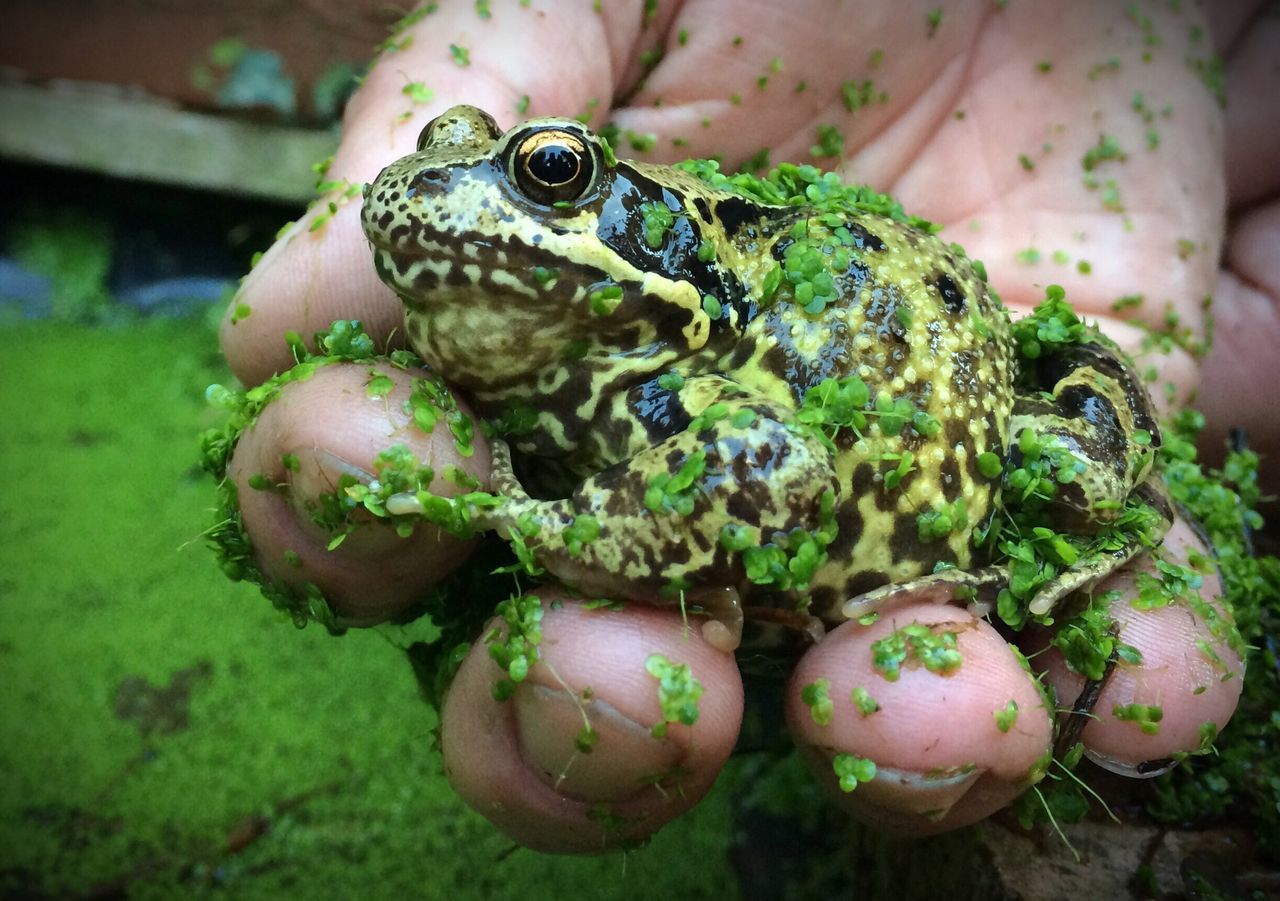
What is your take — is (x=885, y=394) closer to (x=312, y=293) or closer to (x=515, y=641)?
(x=515, y=641)

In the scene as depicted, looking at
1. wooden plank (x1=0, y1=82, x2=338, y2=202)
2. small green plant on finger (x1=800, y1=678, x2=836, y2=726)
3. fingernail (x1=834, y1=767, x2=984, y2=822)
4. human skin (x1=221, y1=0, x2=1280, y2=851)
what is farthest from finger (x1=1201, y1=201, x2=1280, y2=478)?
wooden plank (x1=0, y1=82, x2=338, y2=202)

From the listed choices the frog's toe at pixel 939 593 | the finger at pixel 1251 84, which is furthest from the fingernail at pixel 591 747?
the finger at pixel 1251 84

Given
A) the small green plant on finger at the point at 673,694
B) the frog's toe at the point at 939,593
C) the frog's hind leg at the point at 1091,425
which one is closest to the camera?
the small green plant on finger at the point at 673,694

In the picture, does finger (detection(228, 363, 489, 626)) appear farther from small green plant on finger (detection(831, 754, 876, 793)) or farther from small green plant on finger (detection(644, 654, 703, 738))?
small green plant on finger (detection(831, 754, 876, 793))

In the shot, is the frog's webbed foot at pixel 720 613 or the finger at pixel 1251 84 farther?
the finger at pixel 1251 84

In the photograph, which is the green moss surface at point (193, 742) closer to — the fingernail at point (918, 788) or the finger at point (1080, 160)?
the fingernail at point (918, 788)

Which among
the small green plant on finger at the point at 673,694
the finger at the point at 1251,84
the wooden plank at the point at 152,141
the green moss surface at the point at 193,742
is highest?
the finger at the point at 1251,84

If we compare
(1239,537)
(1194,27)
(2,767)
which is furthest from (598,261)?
(1194,27)
